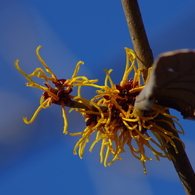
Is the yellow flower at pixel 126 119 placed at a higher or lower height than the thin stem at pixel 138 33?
lower

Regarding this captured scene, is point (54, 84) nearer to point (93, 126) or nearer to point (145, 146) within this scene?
point (93, 126)

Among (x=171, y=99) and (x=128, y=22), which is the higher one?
(x=128, y=22)

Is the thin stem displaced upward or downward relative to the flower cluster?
upward

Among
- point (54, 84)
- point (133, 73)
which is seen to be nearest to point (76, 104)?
point (54, 84)

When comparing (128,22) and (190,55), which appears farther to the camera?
(128,22)

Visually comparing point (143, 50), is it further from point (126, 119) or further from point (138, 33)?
point (126, 119)
